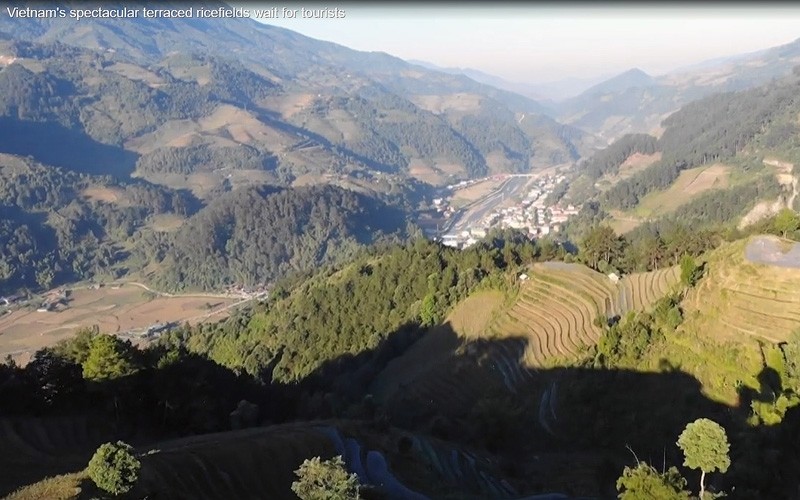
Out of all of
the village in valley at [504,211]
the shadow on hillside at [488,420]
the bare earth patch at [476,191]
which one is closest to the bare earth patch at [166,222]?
the village in valley at [504,211]

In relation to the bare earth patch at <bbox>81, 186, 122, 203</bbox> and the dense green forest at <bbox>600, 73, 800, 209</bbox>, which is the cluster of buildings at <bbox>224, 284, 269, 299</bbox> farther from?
the dense green forest at <bbox>600, 73, 800, 209</bbox>

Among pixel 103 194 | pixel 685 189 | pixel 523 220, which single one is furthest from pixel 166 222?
pixel 685 189

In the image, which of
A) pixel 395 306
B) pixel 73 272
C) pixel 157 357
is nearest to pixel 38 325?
pixel 73 272

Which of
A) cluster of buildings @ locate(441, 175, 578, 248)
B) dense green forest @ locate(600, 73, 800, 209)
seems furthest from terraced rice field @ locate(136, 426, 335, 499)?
dense green forest @ locate(600, 73, 800, 209)

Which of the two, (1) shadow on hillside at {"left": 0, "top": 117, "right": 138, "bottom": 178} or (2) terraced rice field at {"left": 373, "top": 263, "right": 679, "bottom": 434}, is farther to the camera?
(1) shadow on hillside at {"left": 0, "top": 117, "right": 138, "bottom": 178}

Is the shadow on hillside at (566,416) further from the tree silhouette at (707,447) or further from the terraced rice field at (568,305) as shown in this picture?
the tree silhouette at (707,447)

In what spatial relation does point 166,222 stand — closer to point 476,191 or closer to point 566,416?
point 476,191
